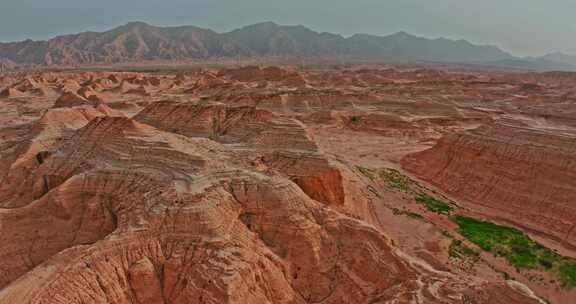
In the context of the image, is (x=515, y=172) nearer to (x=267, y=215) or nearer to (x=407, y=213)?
(x=407, y=213)

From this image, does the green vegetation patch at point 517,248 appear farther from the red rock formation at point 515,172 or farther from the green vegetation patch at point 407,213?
the green vegetation patch at point 407,213

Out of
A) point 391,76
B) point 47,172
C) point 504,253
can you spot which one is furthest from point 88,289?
Result: point 391,76

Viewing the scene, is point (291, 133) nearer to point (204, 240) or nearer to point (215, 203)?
point (215, 203)

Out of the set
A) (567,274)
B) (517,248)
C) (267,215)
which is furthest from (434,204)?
(267,215)

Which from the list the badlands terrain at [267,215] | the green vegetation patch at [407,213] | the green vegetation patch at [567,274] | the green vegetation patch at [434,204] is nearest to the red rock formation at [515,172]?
the badlands terrain at [267,215]

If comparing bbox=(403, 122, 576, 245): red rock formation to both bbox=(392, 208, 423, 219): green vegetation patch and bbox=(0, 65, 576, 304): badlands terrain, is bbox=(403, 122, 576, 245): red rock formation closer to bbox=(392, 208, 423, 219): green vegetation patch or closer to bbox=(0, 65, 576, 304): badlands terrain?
bbox=(0, 65, 576, 304): badlands terrain

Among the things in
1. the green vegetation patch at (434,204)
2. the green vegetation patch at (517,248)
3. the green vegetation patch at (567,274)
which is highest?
the green vegetation patch at (434,204)

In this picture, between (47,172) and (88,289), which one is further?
(47,172)
